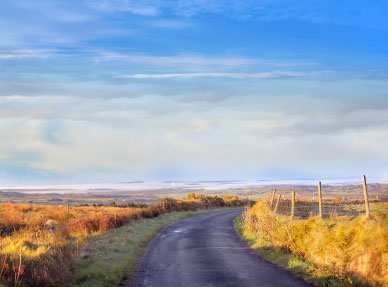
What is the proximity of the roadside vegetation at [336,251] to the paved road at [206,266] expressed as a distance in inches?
31.3

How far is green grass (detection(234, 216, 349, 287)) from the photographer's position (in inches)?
484

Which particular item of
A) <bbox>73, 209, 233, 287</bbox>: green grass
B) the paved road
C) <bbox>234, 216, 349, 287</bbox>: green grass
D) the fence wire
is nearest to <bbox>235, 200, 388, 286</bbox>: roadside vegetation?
<bbox>234, 216, 349, 287</bbox>: green grass

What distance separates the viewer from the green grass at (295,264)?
1230 centimetres

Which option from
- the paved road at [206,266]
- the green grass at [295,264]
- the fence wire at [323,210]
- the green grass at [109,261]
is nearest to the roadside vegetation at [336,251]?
the green grass at [295,264]

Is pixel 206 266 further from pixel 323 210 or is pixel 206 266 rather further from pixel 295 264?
pixel 323 210

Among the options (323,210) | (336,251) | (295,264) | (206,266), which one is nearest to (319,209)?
(295,264)

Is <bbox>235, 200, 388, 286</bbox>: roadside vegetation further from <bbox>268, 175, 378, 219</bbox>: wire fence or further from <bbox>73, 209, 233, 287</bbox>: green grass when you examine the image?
<bbox>73, 209, 233, 287</bbox>: green grass

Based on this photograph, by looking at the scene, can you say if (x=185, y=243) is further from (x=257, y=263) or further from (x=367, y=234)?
(x=367, y=234)

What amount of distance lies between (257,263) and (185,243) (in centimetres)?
730

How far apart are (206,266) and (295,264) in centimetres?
363

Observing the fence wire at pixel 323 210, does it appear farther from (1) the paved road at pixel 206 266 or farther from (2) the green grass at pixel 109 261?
(2) the green grass at pixel 109 261

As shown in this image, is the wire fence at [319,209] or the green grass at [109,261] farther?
the wire fence at [319,209]

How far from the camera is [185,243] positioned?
22.5 m

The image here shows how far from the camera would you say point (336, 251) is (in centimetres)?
1324
